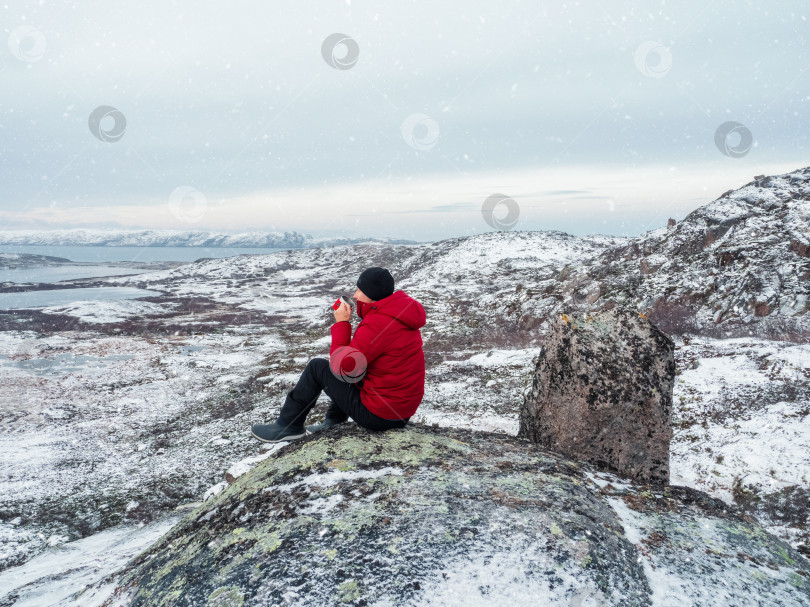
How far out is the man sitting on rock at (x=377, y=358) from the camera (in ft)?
18.9

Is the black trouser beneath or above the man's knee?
beneath

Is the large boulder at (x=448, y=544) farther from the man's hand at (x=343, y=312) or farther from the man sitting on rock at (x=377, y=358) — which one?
the man's hand at (x=343, y=312)

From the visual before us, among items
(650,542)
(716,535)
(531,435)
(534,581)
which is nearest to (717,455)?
(531,435)

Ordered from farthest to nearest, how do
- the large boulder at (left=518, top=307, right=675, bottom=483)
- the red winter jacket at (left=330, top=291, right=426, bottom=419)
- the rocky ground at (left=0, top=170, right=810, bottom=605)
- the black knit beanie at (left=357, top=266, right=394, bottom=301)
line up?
the rocky ground at (left=0, top=170, right=810, bottom=605) < the large boulder at (left=518, top=307, right=675, bottom=483) < the black knit beanie at (left=357, top=266, right=394, bottom=301) < the red winter jacket at (left=330, top=291, right=426, bottom=419)

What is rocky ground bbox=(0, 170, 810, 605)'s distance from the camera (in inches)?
390

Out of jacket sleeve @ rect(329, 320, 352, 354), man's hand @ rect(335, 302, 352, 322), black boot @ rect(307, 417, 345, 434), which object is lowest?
black boot @ rect(307, 417, 345, 434)

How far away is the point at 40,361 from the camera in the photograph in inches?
1319

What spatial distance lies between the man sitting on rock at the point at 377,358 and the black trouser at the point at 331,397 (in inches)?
0.6

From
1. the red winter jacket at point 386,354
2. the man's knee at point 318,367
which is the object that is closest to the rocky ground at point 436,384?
the man's knee at point 318,367

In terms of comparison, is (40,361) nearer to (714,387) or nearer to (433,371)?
(433,371)

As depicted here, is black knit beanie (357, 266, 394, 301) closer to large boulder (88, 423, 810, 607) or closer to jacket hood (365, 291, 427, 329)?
jacket hood (365, 291, 427, 329)

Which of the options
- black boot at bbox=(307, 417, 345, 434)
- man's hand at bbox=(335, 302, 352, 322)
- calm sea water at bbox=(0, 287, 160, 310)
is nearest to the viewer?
man's hand at bbox=(335, 302, 352, 322)

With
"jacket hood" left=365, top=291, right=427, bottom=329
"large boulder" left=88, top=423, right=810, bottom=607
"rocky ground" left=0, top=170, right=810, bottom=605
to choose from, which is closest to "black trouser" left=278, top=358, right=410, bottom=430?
"large boulder" left=88, top=423, right=810, bottom=607

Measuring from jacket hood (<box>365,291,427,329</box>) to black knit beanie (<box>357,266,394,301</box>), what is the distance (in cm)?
9
